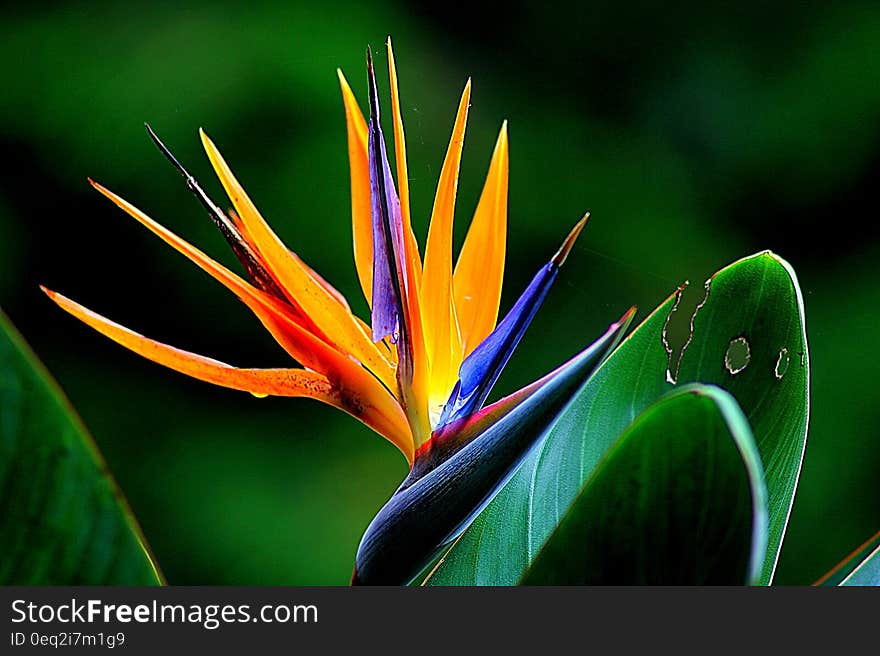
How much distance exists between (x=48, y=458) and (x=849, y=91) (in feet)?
5.00

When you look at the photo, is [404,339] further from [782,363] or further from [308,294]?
[782,363]

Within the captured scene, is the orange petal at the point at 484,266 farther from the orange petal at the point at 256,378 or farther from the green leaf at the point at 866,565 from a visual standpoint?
the green leaf at the point at 866,565

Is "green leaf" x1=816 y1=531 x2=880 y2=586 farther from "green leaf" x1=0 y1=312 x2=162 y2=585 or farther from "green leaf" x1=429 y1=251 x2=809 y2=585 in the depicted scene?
"green leaf" x1=0 y1=312 x2=162 y2=585

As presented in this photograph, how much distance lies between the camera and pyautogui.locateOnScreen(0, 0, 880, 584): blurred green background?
1386mm

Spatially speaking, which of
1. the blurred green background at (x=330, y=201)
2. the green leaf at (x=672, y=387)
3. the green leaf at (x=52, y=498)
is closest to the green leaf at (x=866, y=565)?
the green leaf at (x=672, y=387)

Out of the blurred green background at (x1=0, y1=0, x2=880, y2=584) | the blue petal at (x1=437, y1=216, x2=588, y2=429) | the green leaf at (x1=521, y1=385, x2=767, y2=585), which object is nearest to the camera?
the green leaf at (x1=521, y1=385, x2=767, y2=585)

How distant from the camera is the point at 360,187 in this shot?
0.45 metres

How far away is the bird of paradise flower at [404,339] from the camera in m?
0.34

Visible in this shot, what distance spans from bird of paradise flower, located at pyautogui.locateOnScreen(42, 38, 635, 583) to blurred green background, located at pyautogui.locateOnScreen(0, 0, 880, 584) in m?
0.91

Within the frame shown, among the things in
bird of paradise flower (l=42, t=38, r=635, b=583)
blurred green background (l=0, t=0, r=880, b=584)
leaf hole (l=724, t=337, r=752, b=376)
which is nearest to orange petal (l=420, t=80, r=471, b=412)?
bird of paradise flower (l=42, t=38, r=635, b=583)

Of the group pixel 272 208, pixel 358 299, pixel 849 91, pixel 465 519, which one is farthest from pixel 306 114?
pixel 465 519

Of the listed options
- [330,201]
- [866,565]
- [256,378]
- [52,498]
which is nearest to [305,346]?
[256,378]

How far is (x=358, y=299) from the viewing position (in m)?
1.42

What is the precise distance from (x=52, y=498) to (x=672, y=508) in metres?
0.19
